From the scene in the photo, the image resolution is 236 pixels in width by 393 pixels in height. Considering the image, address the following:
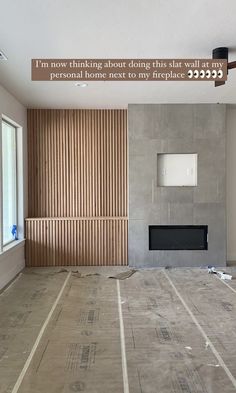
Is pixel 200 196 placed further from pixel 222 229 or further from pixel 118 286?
pixel 118 286

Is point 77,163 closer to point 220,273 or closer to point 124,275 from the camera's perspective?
point 124,275

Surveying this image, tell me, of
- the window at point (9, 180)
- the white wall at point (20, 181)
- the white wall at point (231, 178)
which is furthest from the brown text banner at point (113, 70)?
the white wall at point (231, 178)

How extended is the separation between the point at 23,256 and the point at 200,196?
3428mm

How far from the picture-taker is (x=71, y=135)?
24.9 feet

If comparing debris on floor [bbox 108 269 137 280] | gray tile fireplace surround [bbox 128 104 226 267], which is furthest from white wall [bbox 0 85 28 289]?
gray tile fireplace surround [bbox 128 104 226 267]

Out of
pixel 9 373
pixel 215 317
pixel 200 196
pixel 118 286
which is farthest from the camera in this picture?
pixel 200 196

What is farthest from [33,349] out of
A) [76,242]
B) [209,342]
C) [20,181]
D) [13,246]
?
[20,181]

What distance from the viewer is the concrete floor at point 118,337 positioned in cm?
294

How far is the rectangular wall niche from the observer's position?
23.9ft

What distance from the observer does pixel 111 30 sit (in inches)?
151

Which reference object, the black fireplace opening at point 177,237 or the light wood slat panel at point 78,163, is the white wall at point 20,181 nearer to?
the light wood slat panel at point 78,163

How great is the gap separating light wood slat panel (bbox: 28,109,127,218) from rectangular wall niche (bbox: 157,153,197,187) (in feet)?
2.47

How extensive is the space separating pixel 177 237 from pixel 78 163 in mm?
2364

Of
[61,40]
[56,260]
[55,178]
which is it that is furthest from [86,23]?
[56,260]
